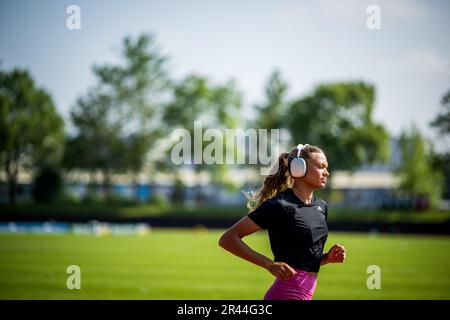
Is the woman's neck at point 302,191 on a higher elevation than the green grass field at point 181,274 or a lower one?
higher

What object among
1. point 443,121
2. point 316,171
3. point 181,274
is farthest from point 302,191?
point 443,121

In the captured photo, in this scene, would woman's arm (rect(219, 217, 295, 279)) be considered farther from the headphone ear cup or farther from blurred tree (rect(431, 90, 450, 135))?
blurred tree (rect(431, 90, 450, 135))

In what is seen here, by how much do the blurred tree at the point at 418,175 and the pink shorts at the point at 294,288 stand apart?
8252cm

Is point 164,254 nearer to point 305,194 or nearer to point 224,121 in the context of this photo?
point 305,194

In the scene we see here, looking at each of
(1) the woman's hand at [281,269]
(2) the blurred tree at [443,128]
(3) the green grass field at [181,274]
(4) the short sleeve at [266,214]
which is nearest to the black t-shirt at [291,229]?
(4) the short sleeve at [266,214]

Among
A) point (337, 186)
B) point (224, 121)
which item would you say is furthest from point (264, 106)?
point (337, 186)

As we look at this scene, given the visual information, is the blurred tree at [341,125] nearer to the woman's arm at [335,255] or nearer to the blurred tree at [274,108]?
the blurred tree at [274,108]

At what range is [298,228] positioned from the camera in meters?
5.52

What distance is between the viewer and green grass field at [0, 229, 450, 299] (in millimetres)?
14812

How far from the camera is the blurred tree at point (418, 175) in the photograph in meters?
87.6

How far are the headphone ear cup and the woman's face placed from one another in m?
0.09

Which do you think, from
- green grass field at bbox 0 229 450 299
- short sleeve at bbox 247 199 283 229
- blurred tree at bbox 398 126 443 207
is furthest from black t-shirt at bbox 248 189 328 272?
blurred tree at bbox 398 126 443 207
